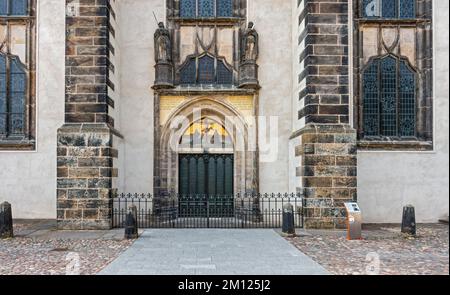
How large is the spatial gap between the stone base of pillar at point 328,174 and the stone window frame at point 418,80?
1.85 metres

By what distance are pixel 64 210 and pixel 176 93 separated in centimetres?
481

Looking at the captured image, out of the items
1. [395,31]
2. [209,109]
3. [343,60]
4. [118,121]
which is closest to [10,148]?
[118,121]

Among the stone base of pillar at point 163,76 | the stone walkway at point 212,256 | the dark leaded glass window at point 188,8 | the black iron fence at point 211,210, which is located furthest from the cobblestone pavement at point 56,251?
the dark leaded glass window at point 188,8

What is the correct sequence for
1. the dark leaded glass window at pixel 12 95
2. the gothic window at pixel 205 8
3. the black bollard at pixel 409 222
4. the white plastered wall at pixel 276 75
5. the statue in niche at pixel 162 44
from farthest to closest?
the gothic window at pixel 205 8 < the white plastered wall at pixel 276 75 < the dark leaded glass window at pixel 12 95 < the statue in niche at pixel 162 44 < the black bollard at pixel 409 222

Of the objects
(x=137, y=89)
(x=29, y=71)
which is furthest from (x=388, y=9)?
(x=29, y=71)

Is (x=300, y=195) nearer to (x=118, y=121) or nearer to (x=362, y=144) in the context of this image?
(x=362, y=144)

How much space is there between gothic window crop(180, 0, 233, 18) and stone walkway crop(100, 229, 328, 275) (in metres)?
7.13

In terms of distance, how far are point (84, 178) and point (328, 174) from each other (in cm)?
648

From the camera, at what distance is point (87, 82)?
12.1 meters

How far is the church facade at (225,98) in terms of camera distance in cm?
1343

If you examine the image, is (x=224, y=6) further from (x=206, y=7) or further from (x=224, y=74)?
(x=224, y=74)

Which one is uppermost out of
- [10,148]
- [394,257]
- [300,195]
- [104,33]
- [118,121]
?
[104,33]

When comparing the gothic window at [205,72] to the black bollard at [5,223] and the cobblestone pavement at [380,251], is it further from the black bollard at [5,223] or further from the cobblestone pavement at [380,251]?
the black bollard at [5,223]
